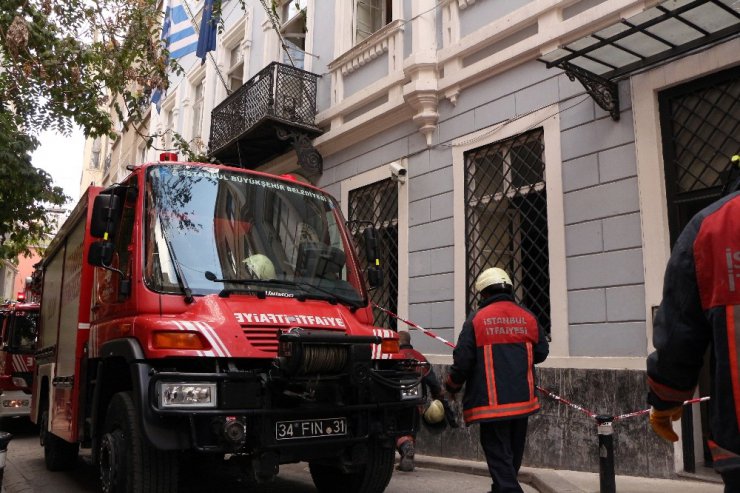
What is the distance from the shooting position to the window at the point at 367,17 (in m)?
11.1

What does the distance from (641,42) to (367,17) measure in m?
6.14

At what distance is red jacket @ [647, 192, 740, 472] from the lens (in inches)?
70.7

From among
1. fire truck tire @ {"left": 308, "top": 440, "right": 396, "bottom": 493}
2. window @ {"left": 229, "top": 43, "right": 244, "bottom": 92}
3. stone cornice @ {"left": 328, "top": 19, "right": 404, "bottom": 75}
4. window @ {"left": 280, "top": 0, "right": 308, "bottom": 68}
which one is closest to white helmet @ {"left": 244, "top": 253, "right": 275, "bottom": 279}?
fire truck tire @ {"left": 308, "top": 440, "right": 396, "bottom": 493}

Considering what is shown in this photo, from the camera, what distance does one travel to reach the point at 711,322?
1854mm

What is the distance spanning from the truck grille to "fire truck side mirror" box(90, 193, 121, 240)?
1.39m

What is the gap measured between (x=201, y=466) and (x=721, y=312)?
4.09 m

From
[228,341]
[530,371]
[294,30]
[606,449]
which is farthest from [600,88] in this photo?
[294,30]

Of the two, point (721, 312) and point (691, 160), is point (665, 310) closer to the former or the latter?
point (721, 312)

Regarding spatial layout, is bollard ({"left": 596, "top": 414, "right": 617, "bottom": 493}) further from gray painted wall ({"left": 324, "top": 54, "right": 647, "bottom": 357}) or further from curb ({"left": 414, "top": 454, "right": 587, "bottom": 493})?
gray painted wall ({"left": 324, "top": 54, "right": 647, "bottom": 357})

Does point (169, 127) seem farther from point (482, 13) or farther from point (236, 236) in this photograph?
point (236, 236)

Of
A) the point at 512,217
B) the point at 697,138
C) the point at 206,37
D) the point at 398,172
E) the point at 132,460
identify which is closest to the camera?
the point at 132,460

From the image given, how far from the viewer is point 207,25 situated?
14.3 metres

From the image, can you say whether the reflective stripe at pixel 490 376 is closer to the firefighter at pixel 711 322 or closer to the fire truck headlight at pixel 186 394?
the fire truck headlight at pixel 186 394

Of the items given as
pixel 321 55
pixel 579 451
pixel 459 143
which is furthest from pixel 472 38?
pixel 579 451
